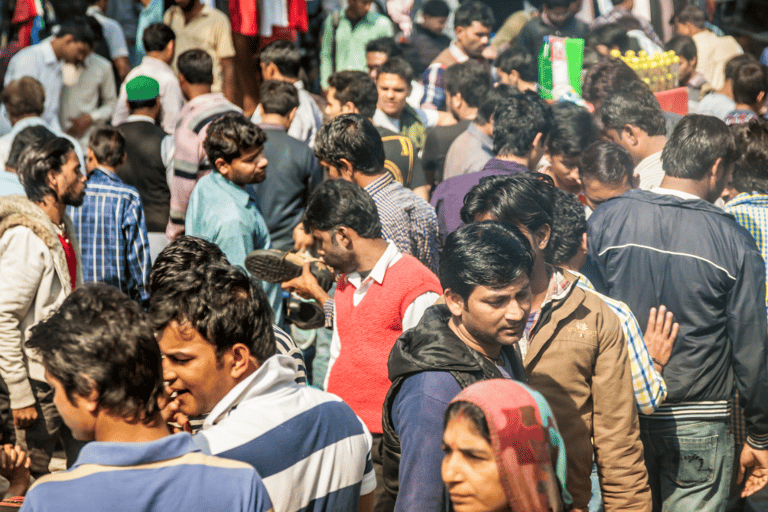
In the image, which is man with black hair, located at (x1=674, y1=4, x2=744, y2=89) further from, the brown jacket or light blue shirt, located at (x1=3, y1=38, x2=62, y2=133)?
the brown jacket

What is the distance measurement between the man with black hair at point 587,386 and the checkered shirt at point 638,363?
73mm

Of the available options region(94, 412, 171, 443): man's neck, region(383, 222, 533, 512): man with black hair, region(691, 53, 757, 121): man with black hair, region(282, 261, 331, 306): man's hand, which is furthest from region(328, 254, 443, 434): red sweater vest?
region(691, 53, 757, 121): man with black hair

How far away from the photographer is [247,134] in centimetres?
424

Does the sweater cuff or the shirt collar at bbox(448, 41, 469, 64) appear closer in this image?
the sweater cuff

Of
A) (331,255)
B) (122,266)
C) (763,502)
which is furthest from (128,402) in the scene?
(763,502)

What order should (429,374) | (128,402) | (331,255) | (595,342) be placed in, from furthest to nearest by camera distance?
(331,255) < (595,342) < (429,374) < (128,402)

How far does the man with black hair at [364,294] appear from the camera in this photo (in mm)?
3199

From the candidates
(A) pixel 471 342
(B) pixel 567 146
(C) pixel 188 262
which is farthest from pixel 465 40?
(A) pixel 471 342

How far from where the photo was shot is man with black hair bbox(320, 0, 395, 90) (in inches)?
331

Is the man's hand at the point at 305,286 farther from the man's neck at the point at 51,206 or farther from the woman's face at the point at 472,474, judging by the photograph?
the woman's face at the point at 472,474

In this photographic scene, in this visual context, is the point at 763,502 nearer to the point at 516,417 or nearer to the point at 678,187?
the point at 678,187

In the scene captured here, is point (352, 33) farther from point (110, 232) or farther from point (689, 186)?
point (689, 186)

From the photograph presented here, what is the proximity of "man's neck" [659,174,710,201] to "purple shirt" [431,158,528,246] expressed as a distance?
2.57 feet

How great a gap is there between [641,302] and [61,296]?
2.89 metres
